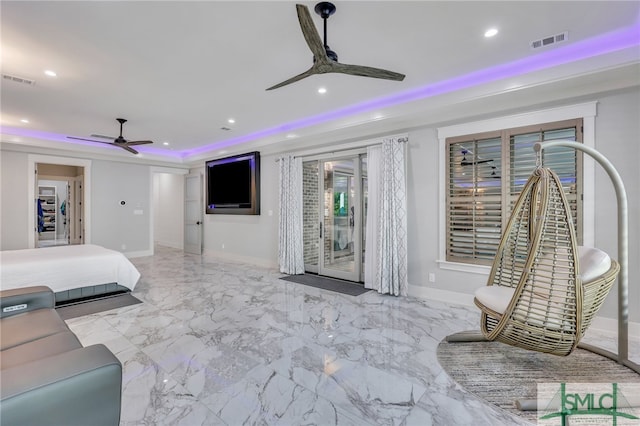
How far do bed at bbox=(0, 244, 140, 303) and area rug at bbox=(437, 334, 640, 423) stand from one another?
4365 millimetres

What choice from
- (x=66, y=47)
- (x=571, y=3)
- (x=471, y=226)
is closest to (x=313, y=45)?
(x=571, y=3)

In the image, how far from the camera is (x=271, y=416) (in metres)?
1.81

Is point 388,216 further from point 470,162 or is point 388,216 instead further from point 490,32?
point 490,32

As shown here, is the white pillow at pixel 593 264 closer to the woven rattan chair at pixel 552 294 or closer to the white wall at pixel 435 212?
the woven rattan chair at pixel 552 294

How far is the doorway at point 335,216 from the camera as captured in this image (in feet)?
16.2

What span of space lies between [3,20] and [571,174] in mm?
5444

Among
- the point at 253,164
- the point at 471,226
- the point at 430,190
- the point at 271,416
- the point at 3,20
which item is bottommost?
the point at 271,416

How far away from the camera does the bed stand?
3535mm

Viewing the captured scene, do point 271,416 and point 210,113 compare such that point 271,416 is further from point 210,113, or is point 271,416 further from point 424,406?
point 210,113

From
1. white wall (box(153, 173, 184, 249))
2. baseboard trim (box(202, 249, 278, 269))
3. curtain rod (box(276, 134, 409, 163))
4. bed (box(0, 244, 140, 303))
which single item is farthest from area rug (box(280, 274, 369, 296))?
white wall (box(153, 173, 184, 249))

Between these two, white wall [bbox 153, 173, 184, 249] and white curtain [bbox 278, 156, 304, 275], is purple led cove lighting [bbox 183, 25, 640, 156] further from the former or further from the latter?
white wall [bbox 153, 173, 184, 249]

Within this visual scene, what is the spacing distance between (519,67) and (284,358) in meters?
3.80

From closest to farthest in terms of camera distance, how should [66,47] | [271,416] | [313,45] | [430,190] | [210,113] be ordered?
1. [271,416]
2. [313,45]
3. [66,47]
4. [430,190]
5. [210,113]

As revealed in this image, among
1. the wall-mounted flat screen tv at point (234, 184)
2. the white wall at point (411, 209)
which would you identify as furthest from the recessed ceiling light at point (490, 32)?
the wall-mounted flat screen tv at point (234, 184)
